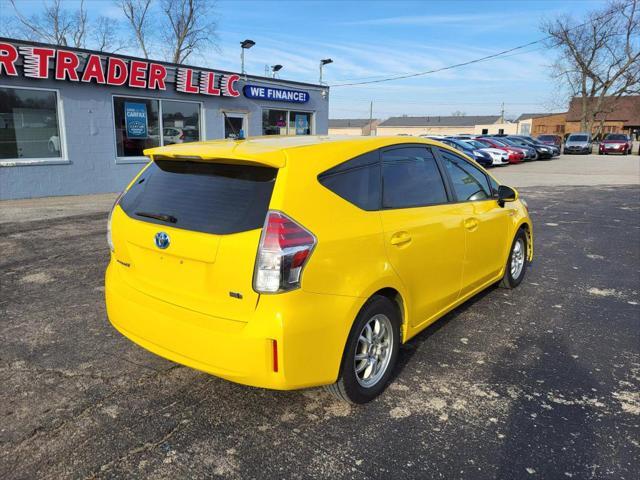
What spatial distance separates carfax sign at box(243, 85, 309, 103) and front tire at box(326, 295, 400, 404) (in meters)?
14.3

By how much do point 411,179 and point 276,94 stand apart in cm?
1462

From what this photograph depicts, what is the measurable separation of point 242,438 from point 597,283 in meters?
4.79

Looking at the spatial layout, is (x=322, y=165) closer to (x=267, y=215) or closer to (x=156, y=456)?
(x=267, y=215)

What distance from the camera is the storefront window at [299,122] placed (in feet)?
61.2

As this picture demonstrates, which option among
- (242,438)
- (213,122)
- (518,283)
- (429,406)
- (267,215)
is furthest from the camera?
(213,122)

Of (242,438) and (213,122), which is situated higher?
(213,122)

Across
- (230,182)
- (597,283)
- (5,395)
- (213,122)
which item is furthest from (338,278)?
(213,122)

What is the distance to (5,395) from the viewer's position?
316 cm

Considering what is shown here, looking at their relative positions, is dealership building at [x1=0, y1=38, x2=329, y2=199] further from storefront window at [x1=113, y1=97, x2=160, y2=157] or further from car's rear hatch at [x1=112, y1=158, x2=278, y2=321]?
car's rear hatch at [x1=112, y1=158, x2=278, y2=321]

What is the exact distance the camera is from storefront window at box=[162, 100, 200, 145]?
14320 mm

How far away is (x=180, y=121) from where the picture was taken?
580 inches

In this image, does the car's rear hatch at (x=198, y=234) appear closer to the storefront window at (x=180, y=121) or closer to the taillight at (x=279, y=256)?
the taillight at (x=279, y=256)

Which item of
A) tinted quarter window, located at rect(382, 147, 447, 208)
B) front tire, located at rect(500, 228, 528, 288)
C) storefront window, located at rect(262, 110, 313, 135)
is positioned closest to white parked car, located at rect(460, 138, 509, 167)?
storefront window, located at rect(262, 110, 313, 135)

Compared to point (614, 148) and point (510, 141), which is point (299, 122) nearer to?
point (510, 141)
